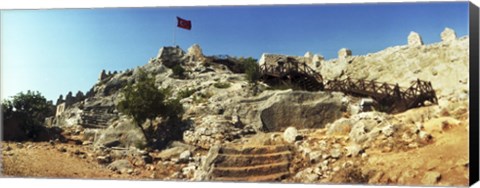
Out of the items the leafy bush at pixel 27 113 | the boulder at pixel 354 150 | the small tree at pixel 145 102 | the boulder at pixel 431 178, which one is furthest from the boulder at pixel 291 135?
the leafy bush at pixel 27 113

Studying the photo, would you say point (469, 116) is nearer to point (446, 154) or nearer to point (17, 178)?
point (446, 154)

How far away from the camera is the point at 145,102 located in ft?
44.7

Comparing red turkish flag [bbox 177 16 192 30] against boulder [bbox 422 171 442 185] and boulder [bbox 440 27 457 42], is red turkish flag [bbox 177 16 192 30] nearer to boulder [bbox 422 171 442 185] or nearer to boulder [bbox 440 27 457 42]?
boulder [bbox 440 27 457 42]

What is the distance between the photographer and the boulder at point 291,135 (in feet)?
41.7

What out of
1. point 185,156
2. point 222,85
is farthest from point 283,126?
point 185,156

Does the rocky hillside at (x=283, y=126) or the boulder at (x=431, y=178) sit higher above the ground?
the rocky hillside at (x=283, y=126)

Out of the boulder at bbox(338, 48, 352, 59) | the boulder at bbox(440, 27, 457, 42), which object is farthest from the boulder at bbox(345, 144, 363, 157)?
the boulder at bbox(440, 27, 457, 42)

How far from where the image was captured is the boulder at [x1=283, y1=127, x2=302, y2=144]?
12.7 meters

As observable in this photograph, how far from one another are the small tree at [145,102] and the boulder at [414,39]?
476cm

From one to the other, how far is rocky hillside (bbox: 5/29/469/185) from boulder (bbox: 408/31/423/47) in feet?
0.06

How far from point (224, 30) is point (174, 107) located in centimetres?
195

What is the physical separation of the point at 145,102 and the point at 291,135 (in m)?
3.10

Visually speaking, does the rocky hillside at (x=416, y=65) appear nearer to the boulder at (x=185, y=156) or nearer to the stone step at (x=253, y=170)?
the stone step at (x=253, y=170)

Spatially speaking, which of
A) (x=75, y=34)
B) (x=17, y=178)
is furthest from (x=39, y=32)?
(x=17, y=178)
